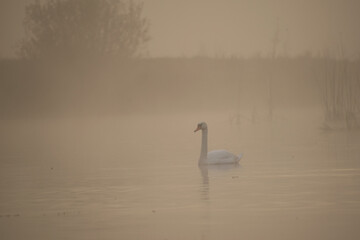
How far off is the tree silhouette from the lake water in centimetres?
1907

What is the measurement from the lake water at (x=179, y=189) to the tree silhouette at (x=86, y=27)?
19073mm

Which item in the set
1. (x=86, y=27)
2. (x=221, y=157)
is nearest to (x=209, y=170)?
(x=221, y=157)

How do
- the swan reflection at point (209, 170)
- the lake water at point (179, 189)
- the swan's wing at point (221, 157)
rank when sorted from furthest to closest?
the swan's wing at point (221, 157)
the swan reflection at point (209, 170)
the lake water at point (179, 189)

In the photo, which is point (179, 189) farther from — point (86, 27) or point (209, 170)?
point (86, 27)

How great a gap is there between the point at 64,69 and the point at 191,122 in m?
13.4

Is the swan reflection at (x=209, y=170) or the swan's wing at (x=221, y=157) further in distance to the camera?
the swan's wing at (x=221, y=157)

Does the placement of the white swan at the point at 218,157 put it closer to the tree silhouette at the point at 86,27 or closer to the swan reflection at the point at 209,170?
the swan reflection at the point at 209,170

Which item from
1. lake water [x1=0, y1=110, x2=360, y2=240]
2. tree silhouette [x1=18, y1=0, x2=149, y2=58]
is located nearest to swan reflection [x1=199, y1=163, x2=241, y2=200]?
lake water [x1=0, y1=110, x2=360, y2=240]

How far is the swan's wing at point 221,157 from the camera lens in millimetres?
13492

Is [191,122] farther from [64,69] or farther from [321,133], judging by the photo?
[64,69]

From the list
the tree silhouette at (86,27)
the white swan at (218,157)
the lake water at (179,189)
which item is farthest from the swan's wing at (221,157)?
the tree silhouette at (86,27)

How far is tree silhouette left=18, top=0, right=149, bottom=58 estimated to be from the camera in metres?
38.2

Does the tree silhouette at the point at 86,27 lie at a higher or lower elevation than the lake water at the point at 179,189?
higher

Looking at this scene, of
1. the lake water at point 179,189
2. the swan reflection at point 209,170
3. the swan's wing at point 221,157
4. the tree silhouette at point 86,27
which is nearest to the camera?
the lake water at point 179,189
